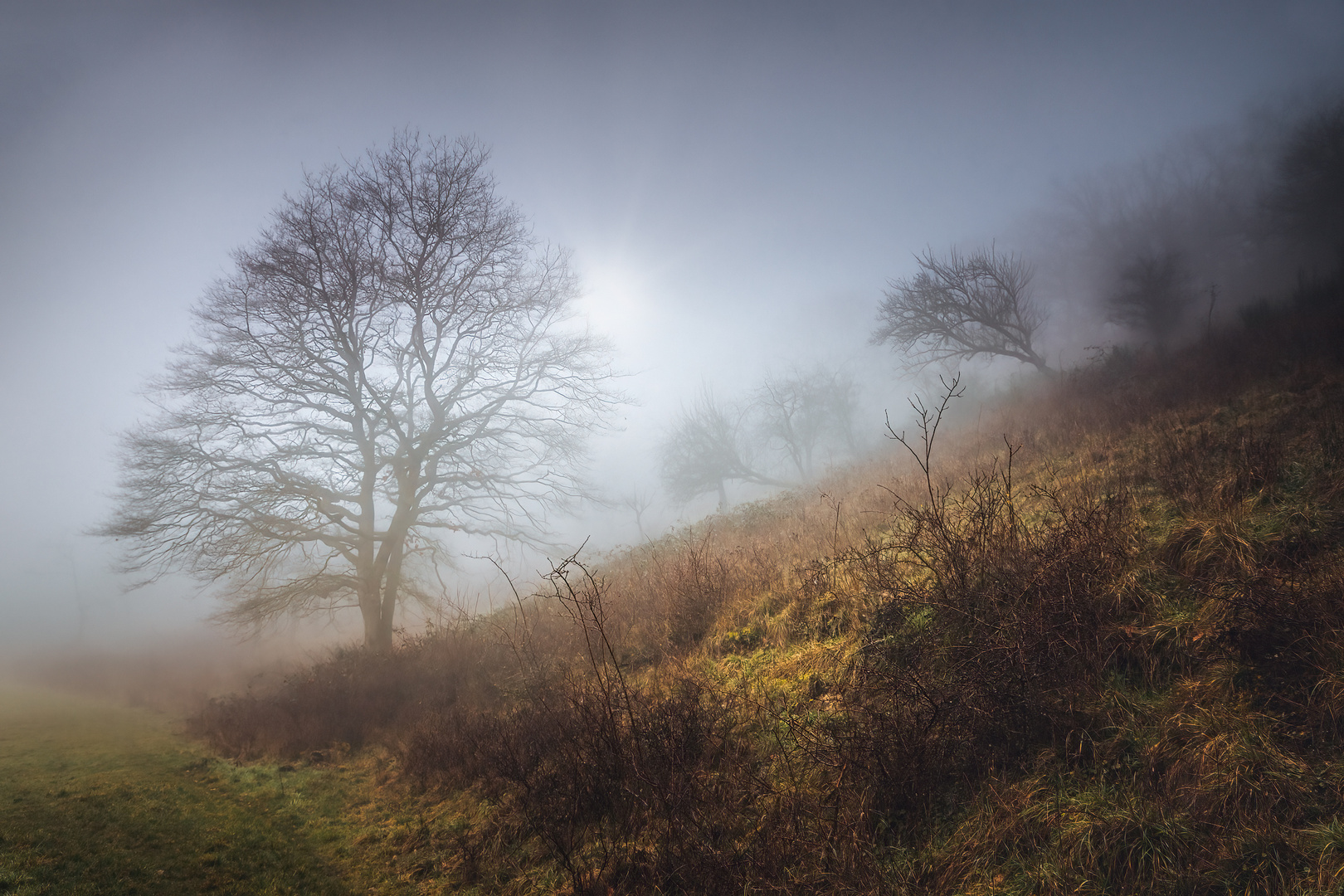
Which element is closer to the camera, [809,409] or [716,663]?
[716,663]

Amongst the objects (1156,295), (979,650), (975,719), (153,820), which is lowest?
(975,719)

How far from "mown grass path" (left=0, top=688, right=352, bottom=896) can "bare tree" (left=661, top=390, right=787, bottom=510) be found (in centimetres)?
3150

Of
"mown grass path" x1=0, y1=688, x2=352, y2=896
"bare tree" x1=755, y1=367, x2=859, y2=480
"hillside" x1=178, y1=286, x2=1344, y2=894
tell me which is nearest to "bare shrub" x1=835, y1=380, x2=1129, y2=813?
"hillside" x1=178, y1=286, x2=1344, y2=894

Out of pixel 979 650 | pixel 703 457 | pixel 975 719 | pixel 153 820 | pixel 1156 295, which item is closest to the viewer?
pixel 975 719

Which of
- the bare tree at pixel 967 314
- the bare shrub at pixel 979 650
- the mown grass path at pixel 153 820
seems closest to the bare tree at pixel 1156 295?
the bare tree at pixel 967 314

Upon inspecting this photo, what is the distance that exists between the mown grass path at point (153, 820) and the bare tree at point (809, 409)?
35.6 meters

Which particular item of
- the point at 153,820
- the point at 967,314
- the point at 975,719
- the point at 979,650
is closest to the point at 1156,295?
the point at 967,314

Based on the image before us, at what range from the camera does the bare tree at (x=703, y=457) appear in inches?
1443

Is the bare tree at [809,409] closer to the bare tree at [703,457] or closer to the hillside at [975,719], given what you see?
the bare tree at [703,457]

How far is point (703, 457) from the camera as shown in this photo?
36.9 m

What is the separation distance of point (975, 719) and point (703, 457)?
112ft

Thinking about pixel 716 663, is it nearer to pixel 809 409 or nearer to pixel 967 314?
pixel 967 314

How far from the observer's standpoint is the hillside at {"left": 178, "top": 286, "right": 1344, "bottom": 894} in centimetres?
227

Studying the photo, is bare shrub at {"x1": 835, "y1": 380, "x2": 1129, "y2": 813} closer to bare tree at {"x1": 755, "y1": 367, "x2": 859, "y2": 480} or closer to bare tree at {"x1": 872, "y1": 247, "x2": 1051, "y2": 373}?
bare tree at {"x1": 872, "y1": 247, "x2": 1051, "y2": 373}
